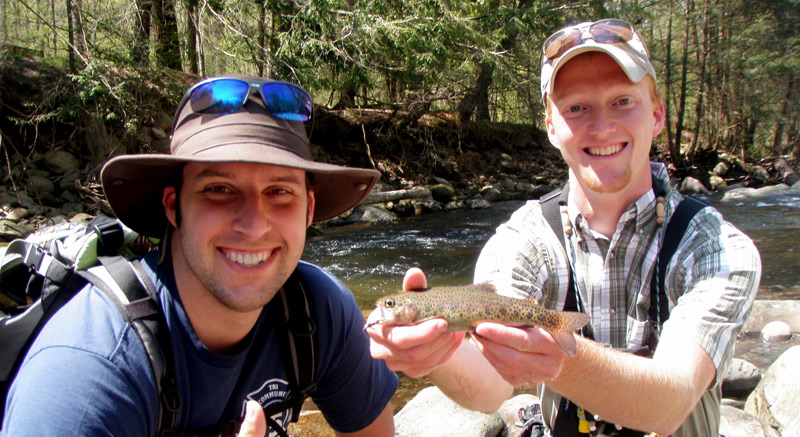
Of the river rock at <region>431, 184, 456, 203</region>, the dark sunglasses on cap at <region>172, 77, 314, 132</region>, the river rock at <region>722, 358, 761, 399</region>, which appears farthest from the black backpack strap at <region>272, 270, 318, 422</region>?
the river rock at <region>431, 184, 456, 203</region>

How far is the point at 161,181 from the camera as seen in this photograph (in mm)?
2352

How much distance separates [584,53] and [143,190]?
217 cm

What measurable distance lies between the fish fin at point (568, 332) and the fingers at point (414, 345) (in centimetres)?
41

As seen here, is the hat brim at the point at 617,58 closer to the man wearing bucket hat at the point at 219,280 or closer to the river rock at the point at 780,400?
the man wearing bucket hat at the point at 219,280

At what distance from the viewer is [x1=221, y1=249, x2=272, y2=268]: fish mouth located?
2.26 meters

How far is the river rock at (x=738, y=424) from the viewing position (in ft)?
14.2

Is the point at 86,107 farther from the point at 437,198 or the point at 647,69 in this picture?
the point at 647,69

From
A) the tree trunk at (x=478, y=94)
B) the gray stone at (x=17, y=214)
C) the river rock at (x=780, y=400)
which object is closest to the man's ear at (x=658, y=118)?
the river rock at (x=780, y=400)

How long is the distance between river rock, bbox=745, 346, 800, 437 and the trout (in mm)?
3749

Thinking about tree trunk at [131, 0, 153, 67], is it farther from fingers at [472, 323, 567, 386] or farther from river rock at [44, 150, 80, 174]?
fingers at [472, 323, 567, 386]

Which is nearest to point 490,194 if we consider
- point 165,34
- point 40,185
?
point 165,34

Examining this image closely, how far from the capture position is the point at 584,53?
2373 mm

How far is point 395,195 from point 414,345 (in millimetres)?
15681

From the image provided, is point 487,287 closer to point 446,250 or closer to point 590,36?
point 590,36
